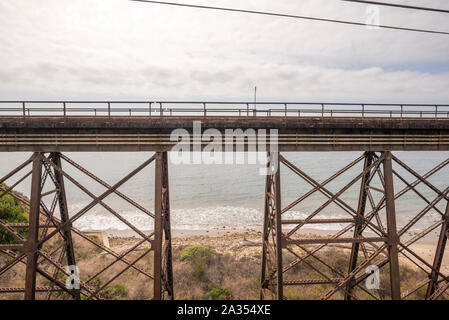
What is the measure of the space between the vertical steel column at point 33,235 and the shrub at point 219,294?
25.1 ft

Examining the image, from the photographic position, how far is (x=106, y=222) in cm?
2645

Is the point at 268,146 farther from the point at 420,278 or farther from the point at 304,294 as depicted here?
the point at 420,278

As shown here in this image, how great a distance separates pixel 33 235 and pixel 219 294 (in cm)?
881

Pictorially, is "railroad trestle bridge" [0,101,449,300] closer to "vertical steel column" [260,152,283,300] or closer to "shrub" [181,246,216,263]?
"vertical steel column" [260,152,283,300]

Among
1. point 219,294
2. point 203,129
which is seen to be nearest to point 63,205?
point 203,129

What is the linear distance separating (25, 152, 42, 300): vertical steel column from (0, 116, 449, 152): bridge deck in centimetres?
72

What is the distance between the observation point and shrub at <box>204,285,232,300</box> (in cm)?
1192

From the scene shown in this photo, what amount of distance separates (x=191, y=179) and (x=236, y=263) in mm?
32173

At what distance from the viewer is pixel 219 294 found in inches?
474

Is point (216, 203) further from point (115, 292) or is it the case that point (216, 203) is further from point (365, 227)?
point (365, 227)

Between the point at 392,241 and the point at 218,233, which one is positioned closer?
the point at 392,241

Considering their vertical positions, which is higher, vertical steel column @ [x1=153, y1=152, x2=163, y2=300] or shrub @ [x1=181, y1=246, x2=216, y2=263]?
vertical steel column @ [x1=153, y1=152, x2=163, y2=300]

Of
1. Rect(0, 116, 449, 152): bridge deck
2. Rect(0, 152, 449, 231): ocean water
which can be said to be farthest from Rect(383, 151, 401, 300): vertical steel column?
Rect(0, 152, 449, 231): ocean water
